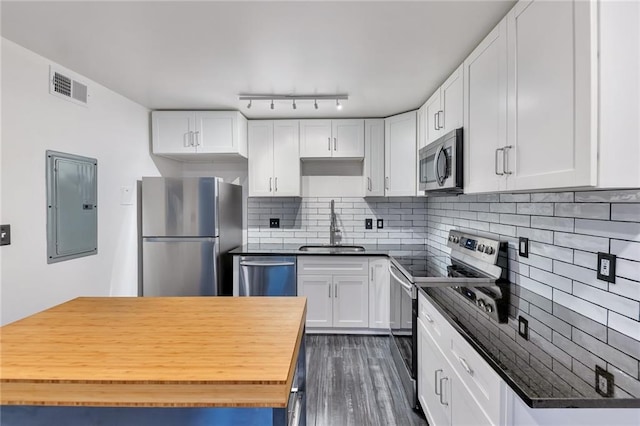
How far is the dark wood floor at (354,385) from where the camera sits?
83.0 inches

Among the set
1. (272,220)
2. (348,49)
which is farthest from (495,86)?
(272,220)

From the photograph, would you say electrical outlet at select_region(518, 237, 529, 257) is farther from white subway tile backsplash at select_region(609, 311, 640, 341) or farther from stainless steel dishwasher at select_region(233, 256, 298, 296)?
stainless steel dishwasher at select_region(233, 256, 298, 296)

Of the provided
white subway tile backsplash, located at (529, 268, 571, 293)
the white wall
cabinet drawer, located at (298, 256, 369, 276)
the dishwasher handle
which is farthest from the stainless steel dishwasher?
white subway tile backsplash, located at (529, 268, 571, 293)

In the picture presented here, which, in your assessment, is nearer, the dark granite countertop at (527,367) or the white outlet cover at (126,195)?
the dark granite countertop at (527,367)

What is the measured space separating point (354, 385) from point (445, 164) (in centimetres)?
174

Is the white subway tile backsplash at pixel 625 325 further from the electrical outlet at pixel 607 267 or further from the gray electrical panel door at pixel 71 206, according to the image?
the gray electrical panel door at pixel 71 206

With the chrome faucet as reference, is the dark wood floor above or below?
below

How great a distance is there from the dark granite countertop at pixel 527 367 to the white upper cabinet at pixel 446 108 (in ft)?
4.14

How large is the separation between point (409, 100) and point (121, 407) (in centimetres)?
284

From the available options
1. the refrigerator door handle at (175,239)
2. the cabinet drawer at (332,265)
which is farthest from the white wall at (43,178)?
the cabinet drawer at (332,265)

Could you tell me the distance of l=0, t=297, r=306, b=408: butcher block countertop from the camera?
36.3 inches

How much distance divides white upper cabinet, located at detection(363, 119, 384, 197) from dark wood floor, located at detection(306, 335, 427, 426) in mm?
1539

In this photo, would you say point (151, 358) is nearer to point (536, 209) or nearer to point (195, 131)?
point (536, 209)

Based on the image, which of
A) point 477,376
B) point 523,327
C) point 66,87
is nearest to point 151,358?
point 477,376
